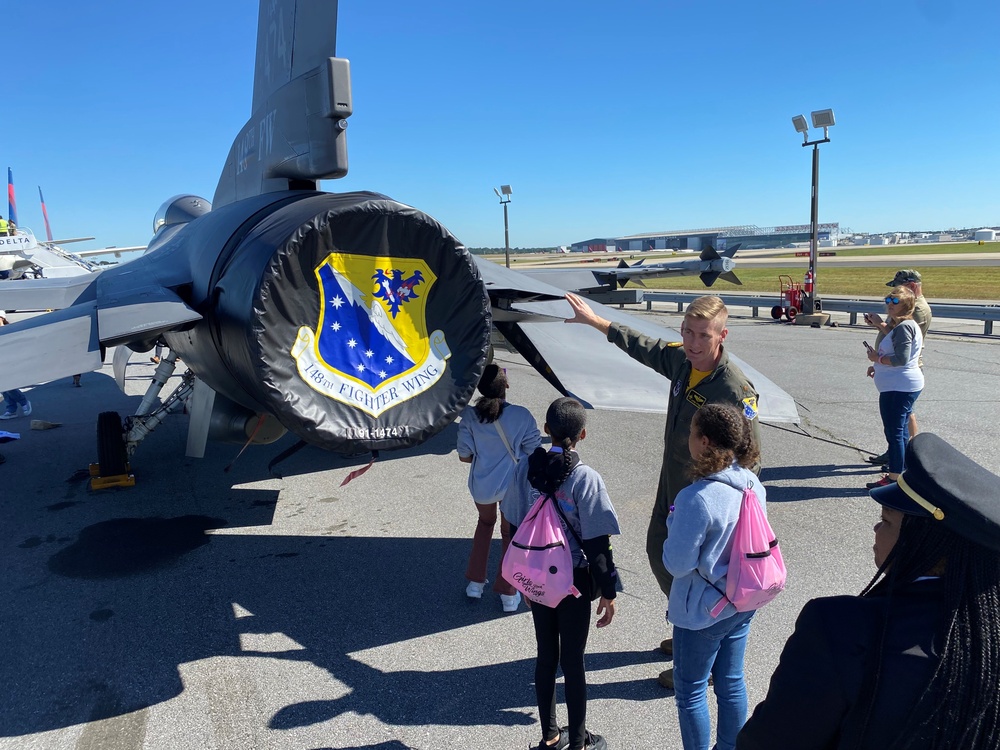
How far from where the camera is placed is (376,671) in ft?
11.9

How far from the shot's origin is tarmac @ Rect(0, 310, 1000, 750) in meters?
3.27

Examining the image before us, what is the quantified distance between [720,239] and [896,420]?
132659mm

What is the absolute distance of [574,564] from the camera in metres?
2.88

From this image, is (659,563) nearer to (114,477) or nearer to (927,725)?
(927,725)

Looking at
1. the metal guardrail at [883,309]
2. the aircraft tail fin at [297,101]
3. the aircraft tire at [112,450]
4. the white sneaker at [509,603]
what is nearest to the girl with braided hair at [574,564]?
the white sneaker at [509,603]

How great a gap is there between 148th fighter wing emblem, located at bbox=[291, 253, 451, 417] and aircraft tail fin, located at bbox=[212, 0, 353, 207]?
1.28 meters

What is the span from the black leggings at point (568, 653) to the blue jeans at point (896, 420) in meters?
4.38

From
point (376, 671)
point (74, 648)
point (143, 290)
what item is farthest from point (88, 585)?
point (376, 671)

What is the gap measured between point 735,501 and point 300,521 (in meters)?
4.39

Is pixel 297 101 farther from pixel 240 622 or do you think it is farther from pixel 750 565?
pixel 750 565

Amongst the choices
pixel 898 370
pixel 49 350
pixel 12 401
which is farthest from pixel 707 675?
pixel 12 401

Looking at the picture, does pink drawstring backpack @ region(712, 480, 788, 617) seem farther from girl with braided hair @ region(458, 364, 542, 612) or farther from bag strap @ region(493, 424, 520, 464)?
bag strap @ region(493, 424, 520, 464)

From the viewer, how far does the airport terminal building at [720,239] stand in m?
121

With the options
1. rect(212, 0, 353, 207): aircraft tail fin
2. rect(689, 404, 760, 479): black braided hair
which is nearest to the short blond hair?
rect(689, 404, 760, 479): black braided hair
